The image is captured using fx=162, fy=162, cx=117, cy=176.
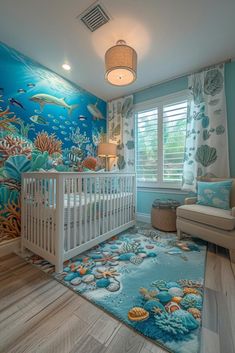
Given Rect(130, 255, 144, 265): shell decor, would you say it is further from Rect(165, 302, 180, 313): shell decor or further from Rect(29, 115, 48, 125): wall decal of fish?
Rect(29, 115, 48, 125): wall decal of fish

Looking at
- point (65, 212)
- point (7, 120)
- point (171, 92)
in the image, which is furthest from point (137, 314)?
point (171, 92)

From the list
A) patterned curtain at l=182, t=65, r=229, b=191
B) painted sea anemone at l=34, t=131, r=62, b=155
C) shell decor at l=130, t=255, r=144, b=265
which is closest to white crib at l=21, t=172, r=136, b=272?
shell decor at l=130, t=255, r=144, b=265

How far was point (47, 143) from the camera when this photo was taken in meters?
2.39

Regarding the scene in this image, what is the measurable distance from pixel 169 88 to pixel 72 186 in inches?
96.6

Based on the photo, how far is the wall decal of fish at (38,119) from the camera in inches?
87.9

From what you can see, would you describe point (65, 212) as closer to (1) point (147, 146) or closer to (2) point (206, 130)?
(1) point (147, 146)

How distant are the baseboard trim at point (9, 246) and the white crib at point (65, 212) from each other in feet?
0.35

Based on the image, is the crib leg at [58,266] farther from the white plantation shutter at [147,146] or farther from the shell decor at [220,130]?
the shell decor at [220,130]

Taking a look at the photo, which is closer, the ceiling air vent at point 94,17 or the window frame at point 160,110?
the ceiling air vent at point 94,17

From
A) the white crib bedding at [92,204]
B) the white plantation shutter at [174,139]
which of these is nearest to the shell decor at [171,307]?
the white crib bedding at [92,204]

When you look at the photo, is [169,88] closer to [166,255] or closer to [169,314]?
[166,255]

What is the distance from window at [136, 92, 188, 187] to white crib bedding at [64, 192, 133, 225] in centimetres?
77

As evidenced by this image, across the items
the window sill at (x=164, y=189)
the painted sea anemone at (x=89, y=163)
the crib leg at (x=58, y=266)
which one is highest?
the painted sea anemone at (x=89, y=163)

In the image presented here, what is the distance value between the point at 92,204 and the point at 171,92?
2.37m
